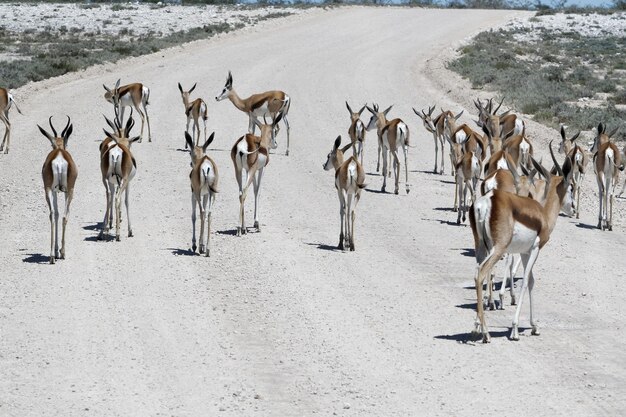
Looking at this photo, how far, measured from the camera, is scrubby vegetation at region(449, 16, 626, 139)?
1436 inches

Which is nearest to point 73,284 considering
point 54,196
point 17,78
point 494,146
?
point 54,196

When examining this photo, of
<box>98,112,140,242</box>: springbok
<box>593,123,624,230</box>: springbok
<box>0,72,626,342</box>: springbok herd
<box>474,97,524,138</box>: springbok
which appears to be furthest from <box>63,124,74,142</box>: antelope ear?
<box>474,97,524,138</box>: springbok

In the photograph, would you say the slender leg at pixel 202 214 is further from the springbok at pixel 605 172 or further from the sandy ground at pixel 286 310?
the springbok at pixel 605 172

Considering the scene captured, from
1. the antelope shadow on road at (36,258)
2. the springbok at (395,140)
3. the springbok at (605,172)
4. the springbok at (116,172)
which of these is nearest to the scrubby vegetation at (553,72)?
the springbok at (395,140)

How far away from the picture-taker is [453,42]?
5609cm

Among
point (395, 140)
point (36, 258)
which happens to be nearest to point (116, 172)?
point (36, 258)

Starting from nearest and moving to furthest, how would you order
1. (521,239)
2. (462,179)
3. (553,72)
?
(521,239) < (462,179) < (553,72)

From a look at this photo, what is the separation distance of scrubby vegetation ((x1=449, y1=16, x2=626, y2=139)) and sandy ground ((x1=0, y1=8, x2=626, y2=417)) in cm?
975

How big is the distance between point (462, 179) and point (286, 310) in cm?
741

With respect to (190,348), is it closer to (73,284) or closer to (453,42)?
(73,284)

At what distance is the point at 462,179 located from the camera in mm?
20953

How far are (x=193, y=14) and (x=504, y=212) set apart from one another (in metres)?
63.7

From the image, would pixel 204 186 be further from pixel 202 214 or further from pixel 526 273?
pixel 526 273

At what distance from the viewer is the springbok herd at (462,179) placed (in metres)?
13.0
